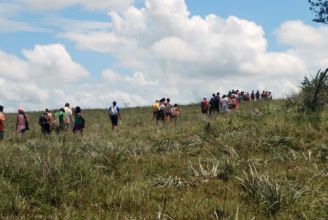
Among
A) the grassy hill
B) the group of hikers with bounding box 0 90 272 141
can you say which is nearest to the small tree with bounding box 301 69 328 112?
the grassy hill

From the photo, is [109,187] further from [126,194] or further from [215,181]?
[215,181]

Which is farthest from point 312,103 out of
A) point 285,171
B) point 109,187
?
point 109,187

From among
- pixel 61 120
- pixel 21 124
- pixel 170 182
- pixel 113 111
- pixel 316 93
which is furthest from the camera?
pixel 113 111

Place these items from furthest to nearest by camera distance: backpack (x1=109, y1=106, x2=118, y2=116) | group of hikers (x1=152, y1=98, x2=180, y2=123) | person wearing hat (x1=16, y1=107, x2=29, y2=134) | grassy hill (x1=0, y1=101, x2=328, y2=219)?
1. group of hikers (x1=152, y1=98, x2=180, y2=123)
2. backpack (x1=109, y1=106, x2=118, y2=116)
3. person wearing hat (x1=16, y1=107, x2=29, y2=134)
4. grassy hill (x1=0, y1=101, x2=328, y2=219)

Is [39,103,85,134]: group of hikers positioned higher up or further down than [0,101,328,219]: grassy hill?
higher up

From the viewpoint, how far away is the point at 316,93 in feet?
52.9

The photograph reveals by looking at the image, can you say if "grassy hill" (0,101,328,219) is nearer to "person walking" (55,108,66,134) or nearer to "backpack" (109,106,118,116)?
"person walking" (55,108,66,134)

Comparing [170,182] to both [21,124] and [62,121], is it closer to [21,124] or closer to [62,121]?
[21,124]

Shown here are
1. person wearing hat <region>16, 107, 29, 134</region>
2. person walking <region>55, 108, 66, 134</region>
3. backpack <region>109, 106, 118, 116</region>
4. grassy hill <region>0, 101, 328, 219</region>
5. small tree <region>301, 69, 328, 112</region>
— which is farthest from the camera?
backpack <region>109, 106, 118, 116</region>

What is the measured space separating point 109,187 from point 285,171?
3509 mm

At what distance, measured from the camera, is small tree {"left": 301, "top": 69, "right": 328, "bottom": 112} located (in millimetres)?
16297

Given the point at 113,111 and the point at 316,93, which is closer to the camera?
A: the point at 316,93

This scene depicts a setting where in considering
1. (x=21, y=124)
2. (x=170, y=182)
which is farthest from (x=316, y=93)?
(x=21, y=124)

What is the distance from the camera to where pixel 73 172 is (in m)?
7.80
